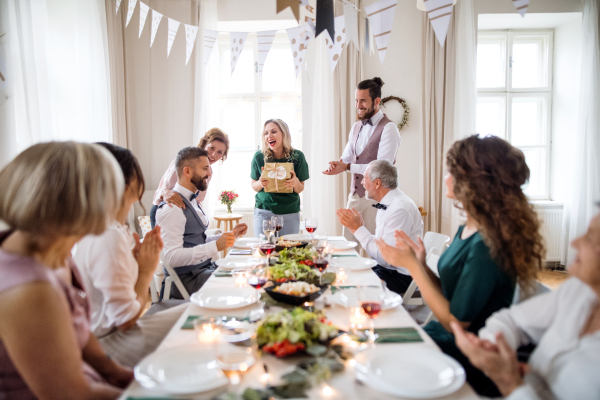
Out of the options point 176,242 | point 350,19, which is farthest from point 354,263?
point 350,19

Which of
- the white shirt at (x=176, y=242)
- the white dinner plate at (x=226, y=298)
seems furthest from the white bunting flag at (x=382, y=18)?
the white dinner plate at (x=226, y=298)

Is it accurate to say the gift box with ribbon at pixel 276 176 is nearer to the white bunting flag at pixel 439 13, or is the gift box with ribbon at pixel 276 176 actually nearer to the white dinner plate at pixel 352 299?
the white bunting flag at pixel 439 13

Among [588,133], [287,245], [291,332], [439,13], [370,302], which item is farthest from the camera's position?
[588,133]

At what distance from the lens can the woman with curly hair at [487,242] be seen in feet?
4.24

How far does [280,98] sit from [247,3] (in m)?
1.21

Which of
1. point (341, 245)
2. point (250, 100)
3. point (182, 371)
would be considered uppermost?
point (250, 100)

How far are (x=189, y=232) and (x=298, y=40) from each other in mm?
1920

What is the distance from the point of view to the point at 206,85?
4.78 meters

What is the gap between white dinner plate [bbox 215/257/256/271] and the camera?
2.07 metres

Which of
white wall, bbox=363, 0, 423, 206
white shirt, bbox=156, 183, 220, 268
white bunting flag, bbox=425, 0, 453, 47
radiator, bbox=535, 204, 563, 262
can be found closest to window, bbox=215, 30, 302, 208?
white wall, bbox=363, 0, 423, 206

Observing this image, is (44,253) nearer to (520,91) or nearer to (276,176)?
(276,176)

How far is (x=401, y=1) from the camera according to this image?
4.72m

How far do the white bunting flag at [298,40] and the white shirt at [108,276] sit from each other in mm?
2378

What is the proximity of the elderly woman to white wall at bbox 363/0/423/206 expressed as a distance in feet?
14.1
